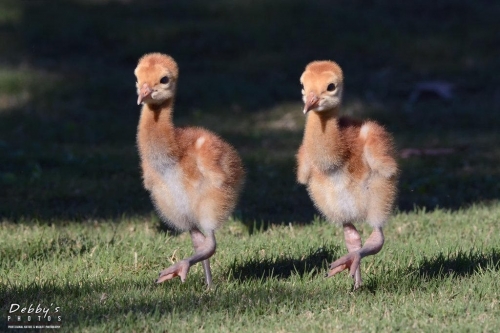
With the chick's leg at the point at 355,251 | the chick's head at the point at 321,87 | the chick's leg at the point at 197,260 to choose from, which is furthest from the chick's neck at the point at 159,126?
the chick's leg at the point at 355,251

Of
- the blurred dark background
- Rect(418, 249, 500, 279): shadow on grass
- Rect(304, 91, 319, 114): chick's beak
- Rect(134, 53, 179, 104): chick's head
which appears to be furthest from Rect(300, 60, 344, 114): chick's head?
the blurred dark background

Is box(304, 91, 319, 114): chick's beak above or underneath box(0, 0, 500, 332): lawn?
above

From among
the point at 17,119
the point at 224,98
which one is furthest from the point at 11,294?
the point at 224,98

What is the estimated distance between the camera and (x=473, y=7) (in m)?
20.7

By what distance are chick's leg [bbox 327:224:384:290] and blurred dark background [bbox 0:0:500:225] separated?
230 centimetres

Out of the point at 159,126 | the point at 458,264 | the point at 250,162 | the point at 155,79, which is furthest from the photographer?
the point at 250,162

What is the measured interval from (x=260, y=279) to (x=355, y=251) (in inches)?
31.9

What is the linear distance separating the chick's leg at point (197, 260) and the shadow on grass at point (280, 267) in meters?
0.35

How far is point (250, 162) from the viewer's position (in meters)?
11.4

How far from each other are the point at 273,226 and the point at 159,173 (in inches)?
91.0

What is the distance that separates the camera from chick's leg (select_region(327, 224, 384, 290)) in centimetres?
589

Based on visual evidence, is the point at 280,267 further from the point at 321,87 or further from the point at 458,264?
the point at 321,87

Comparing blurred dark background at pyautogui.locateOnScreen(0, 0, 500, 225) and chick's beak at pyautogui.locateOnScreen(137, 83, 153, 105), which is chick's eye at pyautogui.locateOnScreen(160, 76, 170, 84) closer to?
chick's beak at pyautogui.locateOnScreen(137, 83, 153, 105)

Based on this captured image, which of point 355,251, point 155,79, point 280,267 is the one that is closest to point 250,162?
point 280,267
